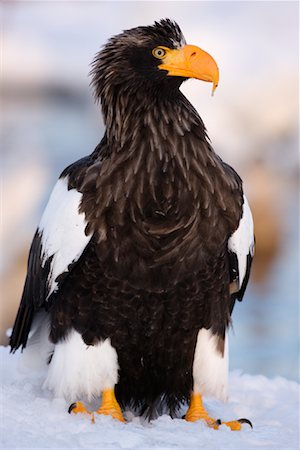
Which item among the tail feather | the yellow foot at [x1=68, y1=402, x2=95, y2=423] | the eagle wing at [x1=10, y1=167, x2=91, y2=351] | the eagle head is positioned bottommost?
the yellow foot at [x1=68, y1=402, x2=95, y2=423]

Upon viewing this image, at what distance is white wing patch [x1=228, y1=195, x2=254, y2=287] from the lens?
13.5ft

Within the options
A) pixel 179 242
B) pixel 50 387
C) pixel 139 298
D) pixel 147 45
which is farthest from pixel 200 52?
pixel 50 387

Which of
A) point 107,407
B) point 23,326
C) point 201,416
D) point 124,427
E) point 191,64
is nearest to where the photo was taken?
point 124,427

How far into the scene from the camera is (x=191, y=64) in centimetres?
399

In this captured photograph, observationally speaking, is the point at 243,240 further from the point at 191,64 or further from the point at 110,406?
the point at 110,406

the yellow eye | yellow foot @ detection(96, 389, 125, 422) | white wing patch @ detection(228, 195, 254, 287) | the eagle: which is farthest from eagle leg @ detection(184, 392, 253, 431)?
the yellow eye

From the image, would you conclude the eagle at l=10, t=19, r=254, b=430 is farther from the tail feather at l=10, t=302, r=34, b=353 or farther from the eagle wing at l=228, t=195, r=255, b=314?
the tail feather at l=10, t=302, r=34, b=353

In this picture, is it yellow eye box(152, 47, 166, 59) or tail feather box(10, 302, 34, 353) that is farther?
tail feather box(10, 302, 34, 353)

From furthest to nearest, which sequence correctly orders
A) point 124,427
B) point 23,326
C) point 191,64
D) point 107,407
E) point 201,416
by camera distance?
point 23,326 → point 201,416 → point 107,407 → point 191,64 → point 124,427

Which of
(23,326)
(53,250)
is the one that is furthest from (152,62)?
(23,326)

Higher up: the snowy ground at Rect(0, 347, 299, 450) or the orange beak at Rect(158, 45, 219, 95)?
the orange beak at Rect(158, 45, 219, 95)

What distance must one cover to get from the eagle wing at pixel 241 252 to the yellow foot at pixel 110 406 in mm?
711

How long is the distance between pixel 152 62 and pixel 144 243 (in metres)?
0.78

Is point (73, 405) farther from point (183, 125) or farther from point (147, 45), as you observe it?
point (147, 45)
